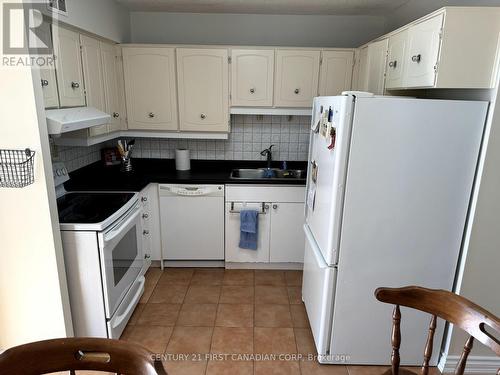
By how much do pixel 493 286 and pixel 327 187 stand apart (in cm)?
107

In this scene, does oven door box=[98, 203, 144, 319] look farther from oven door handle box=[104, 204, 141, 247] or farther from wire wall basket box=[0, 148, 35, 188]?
wire wall basket box=[0, 148, 35, 188]

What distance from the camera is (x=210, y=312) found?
2.51m

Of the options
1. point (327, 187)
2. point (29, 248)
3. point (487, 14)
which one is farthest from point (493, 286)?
point (29, 248)

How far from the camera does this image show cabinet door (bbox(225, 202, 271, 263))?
115 inches

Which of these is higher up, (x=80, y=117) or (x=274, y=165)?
(x=80, y=117)

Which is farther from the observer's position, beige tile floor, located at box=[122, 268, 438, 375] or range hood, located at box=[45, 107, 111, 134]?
beige tile floor, located at box=[122, 268, 438, 375]

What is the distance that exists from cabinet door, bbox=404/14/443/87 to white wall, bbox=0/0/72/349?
1.91m

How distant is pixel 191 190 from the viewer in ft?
9.43

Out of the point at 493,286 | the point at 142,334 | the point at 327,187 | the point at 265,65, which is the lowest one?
the point at 142,334

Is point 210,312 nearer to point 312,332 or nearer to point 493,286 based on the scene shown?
point 312,332

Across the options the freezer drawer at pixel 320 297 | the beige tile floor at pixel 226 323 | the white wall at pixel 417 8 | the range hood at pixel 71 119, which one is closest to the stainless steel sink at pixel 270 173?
the beige tile floor at pixel 226 323

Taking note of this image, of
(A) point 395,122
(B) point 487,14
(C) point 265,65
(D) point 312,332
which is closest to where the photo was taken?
(B) point 487,14

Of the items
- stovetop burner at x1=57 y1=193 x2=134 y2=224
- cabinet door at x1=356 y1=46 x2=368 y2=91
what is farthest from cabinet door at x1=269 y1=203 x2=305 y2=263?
stovetop burner at x1=57 y1=193 x2=134 y2=224

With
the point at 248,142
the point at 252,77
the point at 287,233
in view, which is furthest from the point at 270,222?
the point at 252,77
